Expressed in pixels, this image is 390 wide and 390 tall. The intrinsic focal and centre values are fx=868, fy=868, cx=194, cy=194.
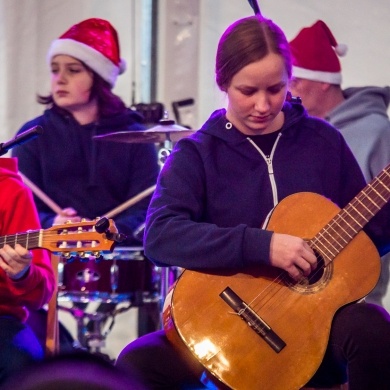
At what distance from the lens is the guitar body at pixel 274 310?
2.30 meters

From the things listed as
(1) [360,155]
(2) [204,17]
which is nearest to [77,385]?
(1) [360,155]

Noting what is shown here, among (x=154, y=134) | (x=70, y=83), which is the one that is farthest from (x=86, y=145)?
(x=154, y=134)

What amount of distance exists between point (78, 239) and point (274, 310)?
2.42 ft

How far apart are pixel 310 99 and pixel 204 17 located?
3.01 feet

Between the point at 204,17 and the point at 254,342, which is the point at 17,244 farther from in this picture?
the point at 204,17

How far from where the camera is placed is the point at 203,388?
2.54m

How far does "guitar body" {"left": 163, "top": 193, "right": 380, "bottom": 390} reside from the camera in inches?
90.7

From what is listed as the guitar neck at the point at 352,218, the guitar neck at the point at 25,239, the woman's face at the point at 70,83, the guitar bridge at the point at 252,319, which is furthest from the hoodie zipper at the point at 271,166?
the woman's face at the point at 70,83

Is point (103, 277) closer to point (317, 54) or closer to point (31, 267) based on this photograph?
point (31, 267)

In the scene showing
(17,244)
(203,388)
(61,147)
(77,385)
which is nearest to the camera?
(77,385)

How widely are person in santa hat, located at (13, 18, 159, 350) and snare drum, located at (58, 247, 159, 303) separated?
0.30 metres

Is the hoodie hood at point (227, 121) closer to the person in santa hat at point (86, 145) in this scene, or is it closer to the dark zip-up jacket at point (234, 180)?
the dark zip-up jacket at point (234, 180)

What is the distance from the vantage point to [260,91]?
253 centimetres

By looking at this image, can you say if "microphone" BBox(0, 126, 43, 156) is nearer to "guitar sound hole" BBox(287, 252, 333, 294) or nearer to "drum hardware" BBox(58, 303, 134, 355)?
"guitar sound hole" BBox(287, 252, 333, 294)
